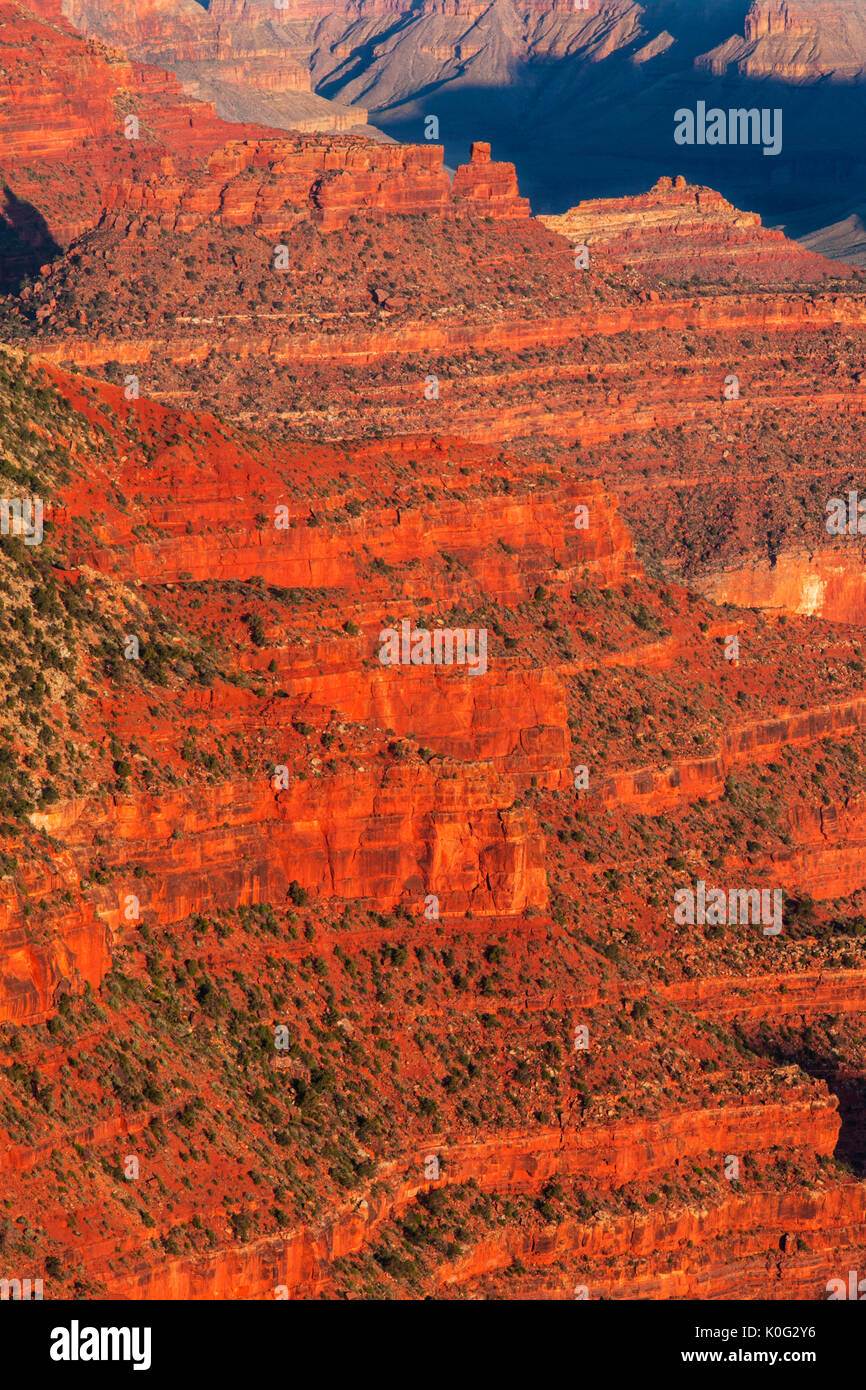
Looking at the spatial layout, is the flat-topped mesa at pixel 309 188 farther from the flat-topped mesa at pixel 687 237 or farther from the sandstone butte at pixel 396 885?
the sandstone butte at pixel 396 885

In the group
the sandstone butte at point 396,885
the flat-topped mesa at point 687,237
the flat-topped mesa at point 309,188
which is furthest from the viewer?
the flat-topped mesa at point 687,237

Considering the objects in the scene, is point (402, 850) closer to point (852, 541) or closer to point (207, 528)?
point (207, 528)

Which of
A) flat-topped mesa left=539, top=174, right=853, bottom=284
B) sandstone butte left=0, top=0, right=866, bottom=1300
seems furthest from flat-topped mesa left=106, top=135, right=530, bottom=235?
sandstone butte left=0, top=0, right=866, bottom=1300

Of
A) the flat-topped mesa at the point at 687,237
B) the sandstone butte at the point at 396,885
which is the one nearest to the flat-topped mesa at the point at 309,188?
the flat-topped mesa at the point at 687,237

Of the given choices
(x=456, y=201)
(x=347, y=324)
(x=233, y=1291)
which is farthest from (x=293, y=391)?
(x=233, y=1291)

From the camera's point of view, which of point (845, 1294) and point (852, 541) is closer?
point (845, 1294)

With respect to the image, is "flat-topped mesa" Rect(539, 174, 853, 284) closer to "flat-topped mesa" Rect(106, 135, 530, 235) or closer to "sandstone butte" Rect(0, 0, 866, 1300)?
"flat-topped mesa" Rect(106, 135, 530, 235)
